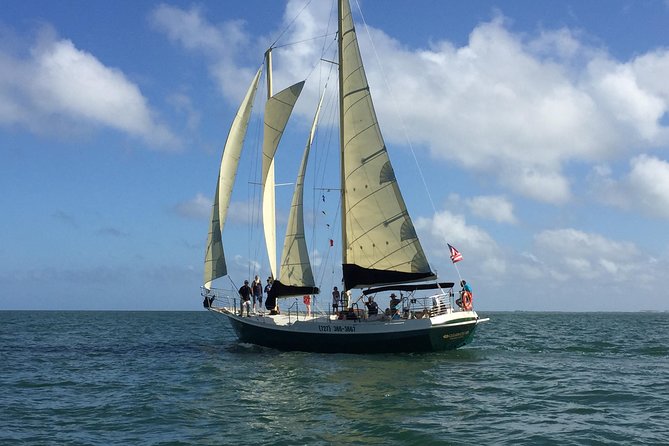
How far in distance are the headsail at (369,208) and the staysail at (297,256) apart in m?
2.19

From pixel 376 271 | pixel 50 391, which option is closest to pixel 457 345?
pixel 376 271

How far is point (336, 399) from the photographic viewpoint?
1892 cm

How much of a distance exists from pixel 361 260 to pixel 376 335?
12.6ft

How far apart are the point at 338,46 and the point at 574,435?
73.4ft

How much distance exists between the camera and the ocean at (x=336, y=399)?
14844 mm

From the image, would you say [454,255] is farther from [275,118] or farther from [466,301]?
[275,118]

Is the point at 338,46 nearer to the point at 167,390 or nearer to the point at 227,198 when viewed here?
the point at 227,198

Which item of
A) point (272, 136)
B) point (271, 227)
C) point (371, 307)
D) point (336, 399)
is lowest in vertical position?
point (336, 399)

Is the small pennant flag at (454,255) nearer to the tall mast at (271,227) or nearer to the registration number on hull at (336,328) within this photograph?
the registration number on hull at (336,328)

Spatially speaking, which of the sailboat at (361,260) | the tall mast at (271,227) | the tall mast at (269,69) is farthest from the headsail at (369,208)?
the tall mast at (269,69)

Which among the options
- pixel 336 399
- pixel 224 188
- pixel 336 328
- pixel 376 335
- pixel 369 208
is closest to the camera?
pixel 336 399

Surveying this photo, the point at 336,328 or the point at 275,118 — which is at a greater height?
the point at 275,118

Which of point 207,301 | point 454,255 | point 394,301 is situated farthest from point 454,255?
point 207,301

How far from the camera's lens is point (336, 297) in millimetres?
33062
